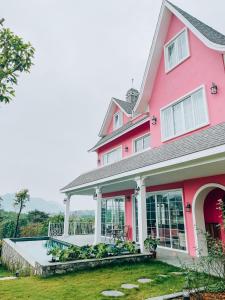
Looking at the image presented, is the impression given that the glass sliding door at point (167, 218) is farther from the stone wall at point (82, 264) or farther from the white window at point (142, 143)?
the white window at point (142, 143)

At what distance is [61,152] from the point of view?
67.2 m

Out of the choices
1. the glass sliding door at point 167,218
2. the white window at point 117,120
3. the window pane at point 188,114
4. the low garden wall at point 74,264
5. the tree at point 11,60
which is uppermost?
the white window at point 117,120

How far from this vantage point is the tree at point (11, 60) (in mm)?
4398

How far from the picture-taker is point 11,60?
4.65m

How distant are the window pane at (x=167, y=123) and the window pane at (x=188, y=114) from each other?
34.0 inches

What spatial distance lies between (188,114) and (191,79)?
57.2 inches

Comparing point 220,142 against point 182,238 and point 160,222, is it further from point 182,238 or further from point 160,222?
point 160,222

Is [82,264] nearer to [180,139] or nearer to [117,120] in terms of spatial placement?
[180,139]

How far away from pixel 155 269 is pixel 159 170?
3.15m

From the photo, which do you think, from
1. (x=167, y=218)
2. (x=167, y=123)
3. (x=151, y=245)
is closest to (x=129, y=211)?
(x=167, y=218)

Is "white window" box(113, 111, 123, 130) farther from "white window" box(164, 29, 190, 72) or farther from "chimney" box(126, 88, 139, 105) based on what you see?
"white window" box(164, 29, 190, 72)

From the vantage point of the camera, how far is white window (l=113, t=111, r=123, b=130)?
17.6 m

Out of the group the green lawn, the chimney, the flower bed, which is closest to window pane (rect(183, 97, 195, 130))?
the flower bed

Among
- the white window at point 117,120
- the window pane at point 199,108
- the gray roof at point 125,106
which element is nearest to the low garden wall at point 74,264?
the window pane at point 199,108
